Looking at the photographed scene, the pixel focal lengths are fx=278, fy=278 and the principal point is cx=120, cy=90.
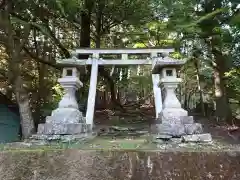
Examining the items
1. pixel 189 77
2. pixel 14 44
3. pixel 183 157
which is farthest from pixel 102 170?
pixel 189 77

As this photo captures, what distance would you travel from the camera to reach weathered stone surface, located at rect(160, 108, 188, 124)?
5645mm

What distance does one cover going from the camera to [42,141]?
5406 millimetres

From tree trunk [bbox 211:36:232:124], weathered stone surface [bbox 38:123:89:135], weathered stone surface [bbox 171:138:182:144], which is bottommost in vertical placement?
weathered stone surface [bbox 171:138:182:144]

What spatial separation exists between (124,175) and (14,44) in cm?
619

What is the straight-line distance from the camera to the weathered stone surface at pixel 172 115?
5645mm

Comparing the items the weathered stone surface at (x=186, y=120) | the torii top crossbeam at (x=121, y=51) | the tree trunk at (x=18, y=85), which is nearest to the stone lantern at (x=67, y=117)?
the tree trunk at (x=18, y=85)

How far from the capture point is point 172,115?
5723mm

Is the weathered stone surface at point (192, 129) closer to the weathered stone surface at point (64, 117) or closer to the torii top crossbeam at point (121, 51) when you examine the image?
the weathered stone surface at point (64, 117)

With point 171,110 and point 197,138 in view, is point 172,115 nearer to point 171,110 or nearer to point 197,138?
point 171,110

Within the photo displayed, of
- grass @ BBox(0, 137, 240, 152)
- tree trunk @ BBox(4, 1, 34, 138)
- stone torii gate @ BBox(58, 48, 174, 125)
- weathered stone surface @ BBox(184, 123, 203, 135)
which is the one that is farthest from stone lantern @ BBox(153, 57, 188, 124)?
tree trunk @ BBox(4, 1, 34, 138)

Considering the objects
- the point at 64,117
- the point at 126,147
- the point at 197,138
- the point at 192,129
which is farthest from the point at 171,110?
the point at 64,117

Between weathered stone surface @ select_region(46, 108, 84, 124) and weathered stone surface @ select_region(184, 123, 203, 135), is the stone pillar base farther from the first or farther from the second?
weathered stone surface @ select_region(46, 108, 84, 124)

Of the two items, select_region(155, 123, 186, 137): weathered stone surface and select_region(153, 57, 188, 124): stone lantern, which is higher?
select_region(153, 57, 188, 124): stone lantern

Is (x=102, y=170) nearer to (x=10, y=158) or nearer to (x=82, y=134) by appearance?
(x=10, y=158)
